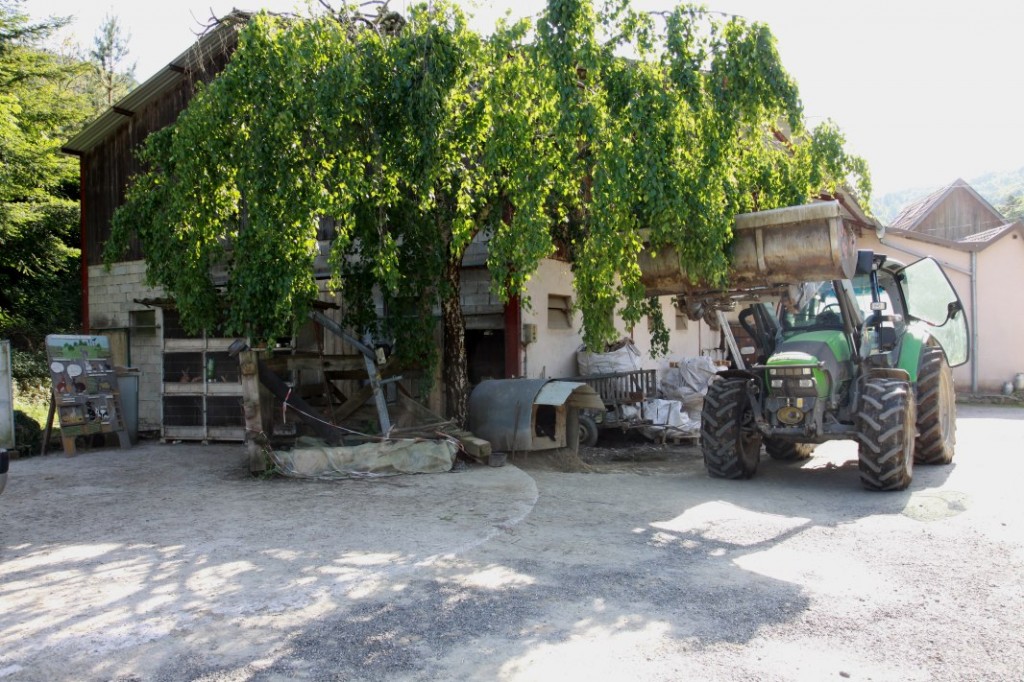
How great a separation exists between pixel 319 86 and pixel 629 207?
332cm

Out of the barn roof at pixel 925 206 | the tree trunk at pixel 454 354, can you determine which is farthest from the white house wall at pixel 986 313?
the tree trunk at pixel 454 354

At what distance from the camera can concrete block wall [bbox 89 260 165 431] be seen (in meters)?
14.3

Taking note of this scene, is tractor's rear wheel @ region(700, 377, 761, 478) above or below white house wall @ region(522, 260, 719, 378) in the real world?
Answer: below

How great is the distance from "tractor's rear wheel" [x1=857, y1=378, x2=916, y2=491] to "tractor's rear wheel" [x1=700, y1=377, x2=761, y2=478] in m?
1.24

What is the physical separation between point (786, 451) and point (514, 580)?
6.02m

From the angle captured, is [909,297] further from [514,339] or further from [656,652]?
[656,652]

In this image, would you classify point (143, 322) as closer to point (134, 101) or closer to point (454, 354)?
point (134, 101)

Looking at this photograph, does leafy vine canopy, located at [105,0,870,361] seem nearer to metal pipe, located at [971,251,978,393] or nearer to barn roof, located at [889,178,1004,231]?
metal pipe, located at [971,251,978,393]

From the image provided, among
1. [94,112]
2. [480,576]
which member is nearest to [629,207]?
[480,576]

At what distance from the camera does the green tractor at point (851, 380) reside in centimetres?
763

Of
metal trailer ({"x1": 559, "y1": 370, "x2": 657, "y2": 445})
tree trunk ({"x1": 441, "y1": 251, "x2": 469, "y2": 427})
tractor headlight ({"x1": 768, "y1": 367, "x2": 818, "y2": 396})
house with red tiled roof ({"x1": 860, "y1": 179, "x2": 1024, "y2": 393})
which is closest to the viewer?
tractor headlight ({"x1": 768, "y1": 367, "x2": 818, "y2": 396})

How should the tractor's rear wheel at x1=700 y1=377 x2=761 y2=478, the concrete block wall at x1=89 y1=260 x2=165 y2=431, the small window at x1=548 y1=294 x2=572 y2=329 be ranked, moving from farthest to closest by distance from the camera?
the concrete block wall at x1=89 y1=260 x2=165 y2=431, the small window at x1=548 y1=294 x2=572 y2=329, the tractor's rear wheel at x1=700 y1=377 x2=761 y2=478

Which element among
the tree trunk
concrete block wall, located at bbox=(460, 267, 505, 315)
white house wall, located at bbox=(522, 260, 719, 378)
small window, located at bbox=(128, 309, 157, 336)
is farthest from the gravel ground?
small window, located at bbox=(128, 309, 157, 336)

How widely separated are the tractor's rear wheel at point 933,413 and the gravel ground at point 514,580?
17.5 inches
